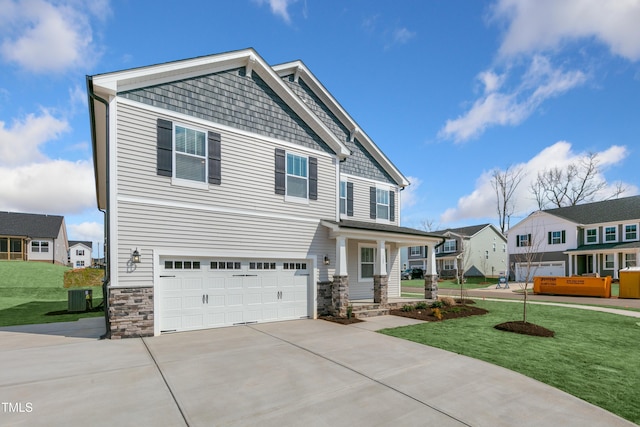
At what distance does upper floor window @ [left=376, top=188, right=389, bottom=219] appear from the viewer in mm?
16878

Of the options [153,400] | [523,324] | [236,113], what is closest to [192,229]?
[236,113]

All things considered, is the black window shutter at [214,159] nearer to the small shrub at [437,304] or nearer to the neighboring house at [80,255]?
the small shrub at [437,304]

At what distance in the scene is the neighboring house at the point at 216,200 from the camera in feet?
29.0

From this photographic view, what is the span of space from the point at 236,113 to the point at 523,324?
10.7 meters

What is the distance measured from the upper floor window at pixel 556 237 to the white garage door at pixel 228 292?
3138 centimetres

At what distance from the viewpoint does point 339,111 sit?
53.3ft

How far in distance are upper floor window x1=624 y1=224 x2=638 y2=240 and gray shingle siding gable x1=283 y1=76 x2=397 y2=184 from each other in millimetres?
25877

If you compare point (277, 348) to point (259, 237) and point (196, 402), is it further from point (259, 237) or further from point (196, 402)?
point (259, 237)

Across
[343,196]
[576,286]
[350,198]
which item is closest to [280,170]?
[343,196]

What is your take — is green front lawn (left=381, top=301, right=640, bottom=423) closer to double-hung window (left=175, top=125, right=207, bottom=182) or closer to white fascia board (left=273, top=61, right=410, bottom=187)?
double-hung window (left=175, top=125, right=207, bottom=182)

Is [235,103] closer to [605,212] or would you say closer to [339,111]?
[339,111]

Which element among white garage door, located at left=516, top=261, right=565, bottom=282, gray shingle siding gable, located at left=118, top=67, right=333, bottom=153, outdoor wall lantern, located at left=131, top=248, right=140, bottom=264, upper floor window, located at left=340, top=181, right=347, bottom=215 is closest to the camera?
outdoor wall lantern, located at left=131, top=248, right=140, bottom=264

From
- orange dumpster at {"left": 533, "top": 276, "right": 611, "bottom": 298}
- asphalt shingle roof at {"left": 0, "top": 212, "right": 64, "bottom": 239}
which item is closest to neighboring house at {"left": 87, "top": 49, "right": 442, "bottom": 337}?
orange dumpster at {"left": 533, "top": 276, "right": 611, "bottom": 298}

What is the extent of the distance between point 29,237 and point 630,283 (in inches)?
2061
